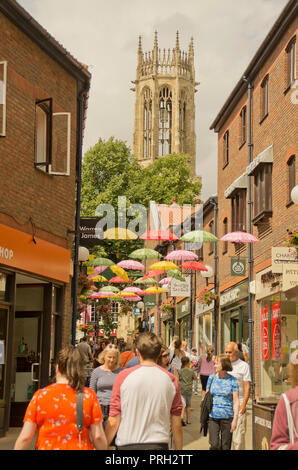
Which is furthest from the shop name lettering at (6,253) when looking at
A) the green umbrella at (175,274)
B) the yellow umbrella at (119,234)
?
the green umbrella at (175,274)

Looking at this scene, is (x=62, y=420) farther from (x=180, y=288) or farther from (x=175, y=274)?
(x=180, y=288)

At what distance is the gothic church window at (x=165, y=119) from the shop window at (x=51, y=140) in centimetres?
8907

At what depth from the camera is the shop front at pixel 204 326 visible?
32250 millimetres

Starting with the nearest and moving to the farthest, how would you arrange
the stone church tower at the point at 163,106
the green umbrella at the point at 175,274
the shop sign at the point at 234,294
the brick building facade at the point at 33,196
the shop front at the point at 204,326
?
the brick building facade at the point at 33,196, the shop sign at the point at 234,294, the green umbrella at the point at 175,274, the shop front at the point at 204,326, the stone church tower at the point at 163,106

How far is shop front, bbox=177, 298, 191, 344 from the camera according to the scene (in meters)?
40.5

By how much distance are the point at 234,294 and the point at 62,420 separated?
2175cm

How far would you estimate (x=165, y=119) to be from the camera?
10650 centimetres

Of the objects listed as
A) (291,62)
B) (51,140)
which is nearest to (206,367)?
(51,140)

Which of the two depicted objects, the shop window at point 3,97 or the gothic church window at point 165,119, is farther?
the gothic church window at point 165,119

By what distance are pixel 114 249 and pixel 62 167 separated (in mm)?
34124

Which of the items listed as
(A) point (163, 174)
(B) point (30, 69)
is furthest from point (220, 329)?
(A) point (163, 174)

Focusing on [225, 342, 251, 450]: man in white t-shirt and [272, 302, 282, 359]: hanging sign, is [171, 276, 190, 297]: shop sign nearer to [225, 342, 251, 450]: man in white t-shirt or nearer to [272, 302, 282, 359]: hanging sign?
[272, 302, 282, 359]: hanging sign

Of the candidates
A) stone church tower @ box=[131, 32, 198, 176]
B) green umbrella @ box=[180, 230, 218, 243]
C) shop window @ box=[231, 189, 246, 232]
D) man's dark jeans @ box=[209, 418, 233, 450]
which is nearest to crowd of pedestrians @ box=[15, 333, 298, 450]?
man's dark jeans @ box=[209, 418, 233, 450]

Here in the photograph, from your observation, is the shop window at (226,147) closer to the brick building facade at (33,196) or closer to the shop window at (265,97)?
the shop window at (265,97)
